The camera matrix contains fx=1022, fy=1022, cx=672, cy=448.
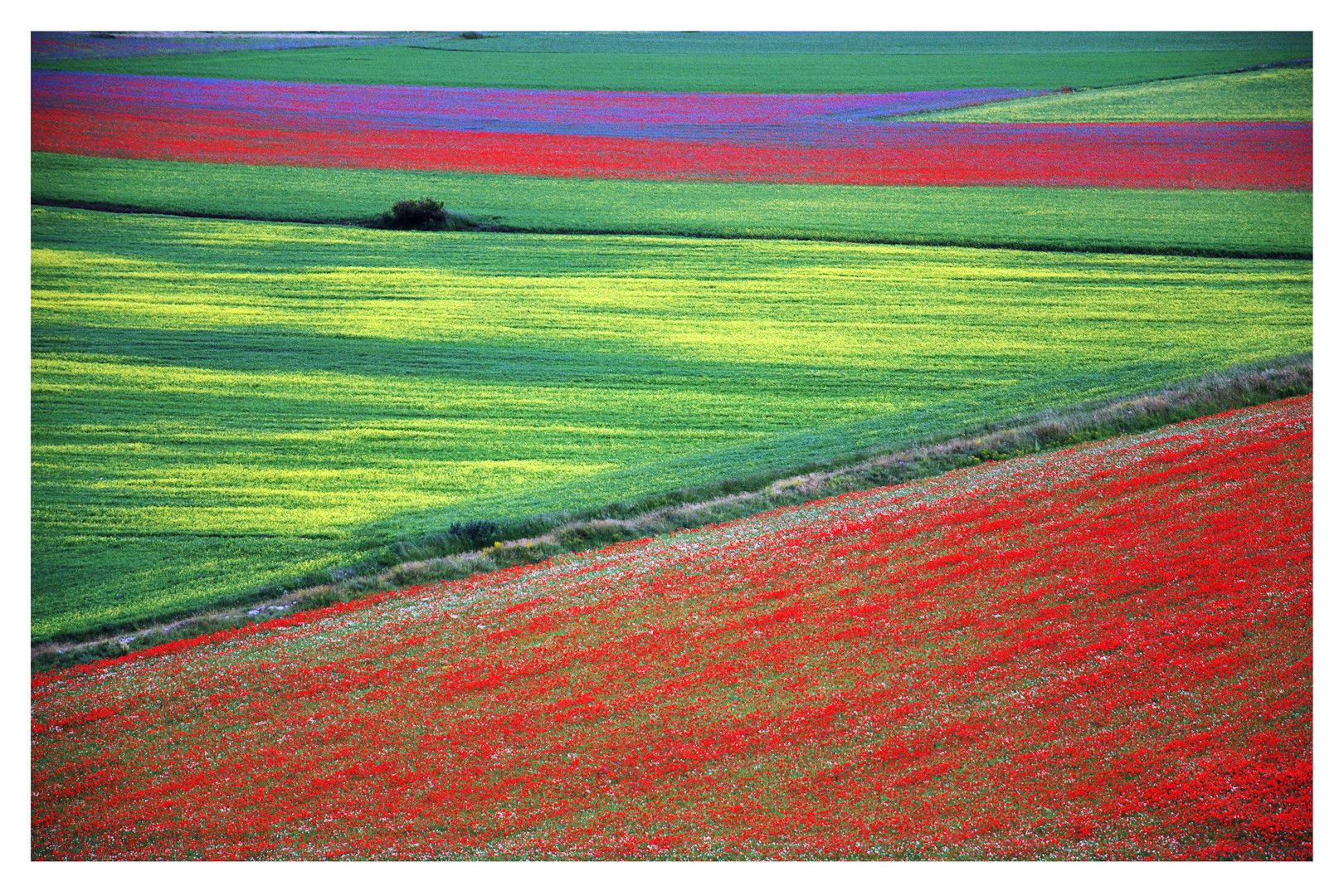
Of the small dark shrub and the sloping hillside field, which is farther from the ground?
the small dark shrub

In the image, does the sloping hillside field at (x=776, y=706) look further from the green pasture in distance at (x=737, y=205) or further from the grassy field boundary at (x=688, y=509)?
the green pasture in distance at (x=737, y=205)

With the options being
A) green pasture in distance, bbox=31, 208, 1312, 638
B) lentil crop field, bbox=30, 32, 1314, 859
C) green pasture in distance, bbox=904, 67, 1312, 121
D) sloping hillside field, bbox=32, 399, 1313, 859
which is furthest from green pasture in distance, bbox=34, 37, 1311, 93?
sloping hillside field, bbox=32, 399, 1313, 859

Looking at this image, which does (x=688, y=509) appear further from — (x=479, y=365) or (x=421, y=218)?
(x=421, y=218)

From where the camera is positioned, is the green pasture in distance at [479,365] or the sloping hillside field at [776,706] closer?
the sloping hillside field at [776,706]

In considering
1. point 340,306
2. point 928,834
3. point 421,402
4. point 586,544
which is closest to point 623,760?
point 928,834

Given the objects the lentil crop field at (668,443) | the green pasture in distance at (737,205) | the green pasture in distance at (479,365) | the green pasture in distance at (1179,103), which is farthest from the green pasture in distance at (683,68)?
the green pasture in distance at (479,365)

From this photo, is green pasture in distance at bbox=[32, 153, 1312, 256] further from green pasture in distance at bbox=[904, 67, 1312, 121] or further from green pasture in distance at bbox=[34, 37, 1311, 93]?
green pasture in distance at bbox=[34, 37, 1311, 93]

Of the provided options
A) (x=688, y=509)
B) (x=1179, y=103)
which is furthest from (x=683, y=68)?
(x=688, y=509)

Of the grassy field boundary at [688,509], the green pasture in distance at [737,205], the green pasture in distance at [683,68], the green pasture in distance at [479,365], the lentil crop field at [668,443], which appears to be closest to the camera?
the lentil crop field at [668,443]
